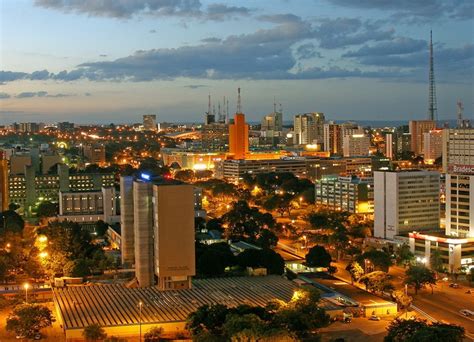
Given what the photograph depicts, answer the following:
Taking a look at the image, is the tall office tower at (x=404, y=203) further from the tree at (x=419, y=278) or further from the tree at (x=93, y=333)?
the tree at (x=93, y=333)

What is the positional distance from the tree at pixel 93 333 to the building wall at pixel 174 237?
395 centimetres

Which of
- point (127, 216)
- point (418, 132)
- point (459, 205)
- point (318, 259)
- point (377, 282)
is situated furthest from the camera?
point (418, 132)

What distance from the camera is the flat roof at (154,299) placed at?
1556 centimetres

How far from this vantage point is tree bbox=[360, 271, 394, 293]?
61.2ft

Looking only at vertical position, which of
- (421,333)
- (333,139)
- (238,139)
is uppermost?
(238,139)

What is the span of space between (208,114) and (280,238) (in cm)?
6378

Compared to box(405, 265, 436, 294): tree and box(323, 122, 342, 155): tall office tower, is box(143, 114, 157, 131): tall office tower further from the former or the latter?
box(405, 265, 436, 294): tree

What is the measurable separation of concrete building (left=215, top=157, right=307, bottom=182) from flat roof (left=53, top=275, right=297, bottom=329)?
3097cm

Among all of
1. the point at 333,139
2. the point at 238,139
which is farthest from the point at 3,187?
the point at 333,139

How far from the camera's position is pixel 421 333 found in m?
12.5

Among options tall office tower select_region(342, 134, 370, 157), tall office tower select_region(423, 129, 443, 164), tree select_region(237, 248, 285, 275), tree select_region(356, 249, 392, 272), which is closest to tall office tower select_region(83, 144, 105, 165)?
tall office tower select_region(342, 134, 370, 157)

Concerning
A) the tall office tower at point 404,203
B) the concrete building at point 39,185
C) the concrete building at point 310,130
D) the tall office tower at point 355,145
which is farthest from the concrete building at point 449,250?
the concrete building at point 310,130

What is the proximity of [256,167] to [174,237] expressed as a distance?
1306 inches

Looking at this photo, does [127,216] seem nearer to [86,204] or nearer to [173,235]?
[173,235]
